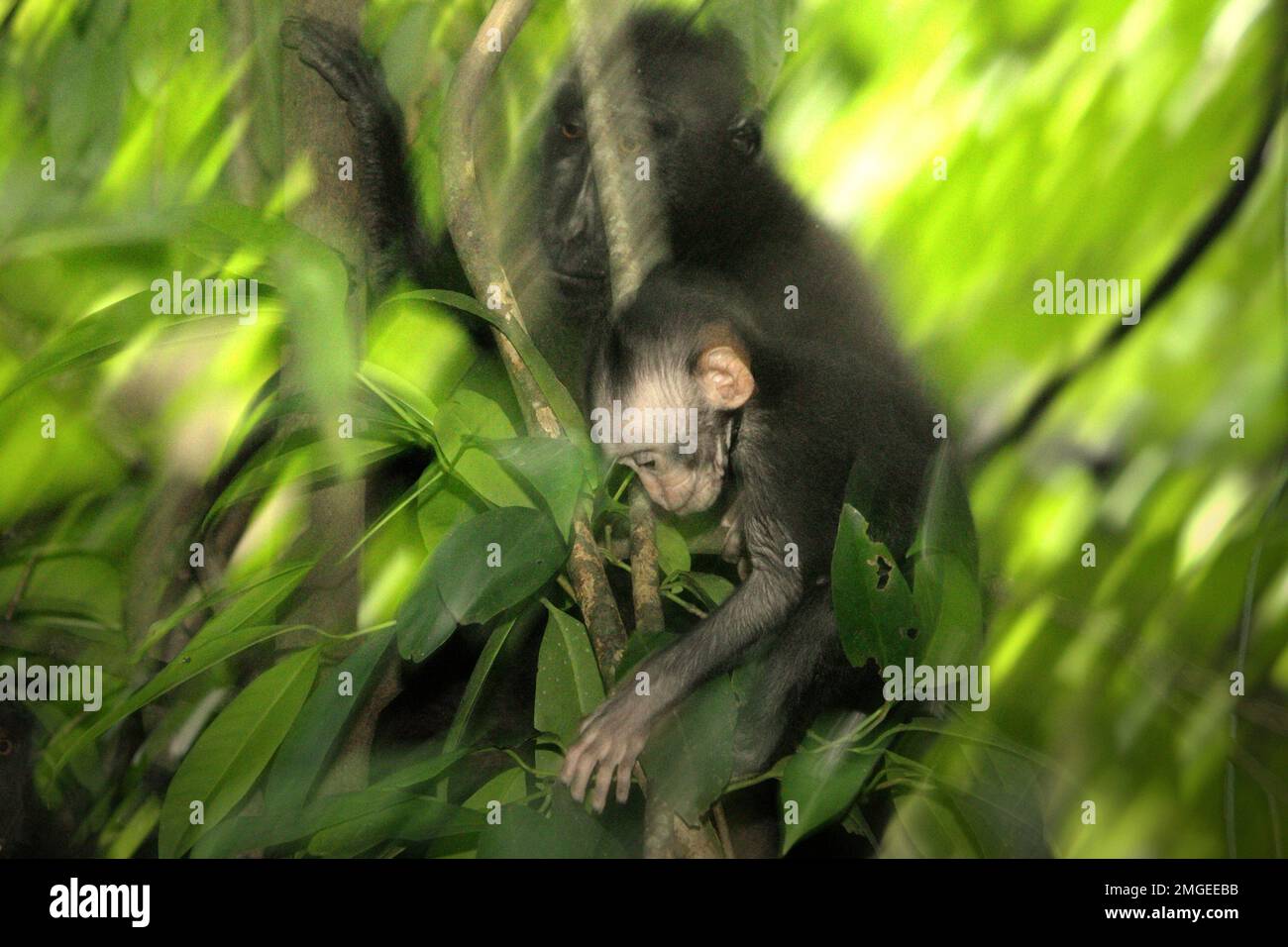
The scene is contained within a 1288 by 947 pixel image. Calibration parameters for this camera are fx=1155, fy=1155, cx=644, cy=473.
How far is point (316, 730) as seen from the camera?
75 centimetres

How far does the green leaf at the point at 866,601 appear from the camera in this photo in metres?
0.72

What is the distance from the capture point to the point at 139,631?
997 mm

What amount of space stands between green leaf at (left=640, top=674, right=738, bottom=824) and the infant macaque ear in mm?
225

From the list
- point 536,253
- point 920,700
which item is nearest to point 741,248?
point 536,253

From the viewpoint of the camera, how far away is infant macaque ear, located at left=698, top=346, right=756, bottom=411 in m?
0.88

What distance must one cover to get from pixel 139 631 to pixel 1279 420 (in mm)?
1090

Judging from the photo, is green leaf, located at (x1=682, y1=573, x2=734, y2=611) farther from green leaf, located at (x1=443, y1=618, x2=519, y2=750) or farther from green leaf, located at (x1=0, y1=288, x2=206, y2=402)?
green leaf, located at (x1=0, y1=288, x2=206, y2=402)

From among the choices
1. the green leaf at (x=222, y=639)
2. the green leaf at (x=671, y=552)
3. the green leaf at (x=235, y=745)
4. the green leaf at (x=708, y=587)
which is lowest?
the green leaf at (x=235, y=745)

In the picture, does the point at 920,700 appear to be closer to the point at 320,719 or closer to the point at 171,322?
the point at 320,719

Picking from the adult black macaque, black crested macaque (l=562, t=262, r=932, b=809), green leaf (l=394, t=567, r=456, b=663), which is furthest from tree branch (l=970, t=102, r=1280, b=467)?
green leaf (l=394, t=567, r=456, b=663)

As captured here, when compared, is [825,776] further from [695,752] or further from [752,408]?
[752,408]

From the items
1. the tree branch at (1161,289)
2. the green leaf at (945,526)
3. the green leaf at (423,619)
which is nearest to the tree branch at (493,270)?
the green leaf at (423,619)

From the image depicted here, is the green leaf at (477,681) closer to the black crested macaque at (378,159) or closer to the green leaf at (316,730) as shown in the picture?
the green leaf at (316,730)

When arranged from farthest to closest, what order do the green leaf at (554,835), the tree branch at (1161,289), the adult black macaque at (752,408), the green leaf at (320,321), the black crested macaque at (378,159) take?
the tree branch at (1161,289), the black crested macaque at (378,159), the adult black macaque at (752,408), the green leaf at (554,835), the green leaf at (320,321)
